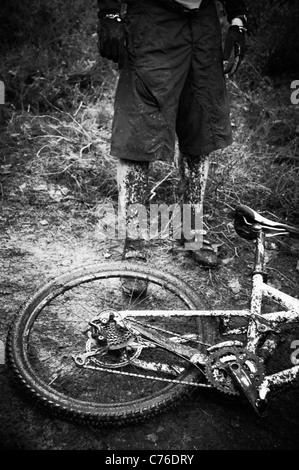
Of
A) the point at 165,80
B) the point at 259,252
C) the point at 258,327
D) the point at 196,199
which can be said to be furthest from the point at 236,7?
the point at 258,327

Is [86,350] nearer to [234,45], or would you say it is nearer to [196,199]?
[196,199]

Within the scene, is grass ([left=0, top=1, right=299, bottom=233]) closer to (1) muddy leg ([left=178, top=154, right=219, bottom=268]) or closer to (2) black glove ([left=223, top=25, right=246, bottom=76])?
(1) muddy leg ([left=178, top=154, right=219, bottom=268])

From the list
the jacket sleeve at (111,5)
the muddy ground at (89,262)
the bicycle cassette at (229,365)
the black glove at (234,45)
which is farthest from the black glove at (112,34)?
the bicycle cassette at (229,365)

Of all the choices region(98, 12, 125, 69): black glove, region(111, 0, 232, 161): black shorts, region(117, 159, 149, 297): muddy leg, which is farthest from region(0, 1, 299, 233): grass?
region(98, 12, 125, 69): black glove

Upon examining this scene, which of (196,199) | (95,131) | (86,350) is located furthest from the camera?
(95,131)

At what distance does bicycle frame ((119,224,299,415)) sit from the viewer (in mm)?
1819

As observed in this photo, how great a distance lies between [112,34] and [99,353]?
177 cm

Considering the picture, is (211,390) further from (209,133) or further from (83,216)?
(83,216)

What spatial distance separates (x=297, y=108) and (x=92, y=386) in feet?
12.5

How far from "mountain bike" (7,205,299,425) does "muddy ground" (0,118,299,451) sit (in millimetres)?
158

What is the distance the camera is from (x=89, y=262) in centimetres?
295

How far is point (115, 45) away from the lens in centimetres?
226

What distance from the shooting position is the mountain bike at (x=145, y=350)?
185 centimetres

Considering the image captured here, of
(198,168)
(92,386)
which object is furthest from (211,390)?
(198,168)
